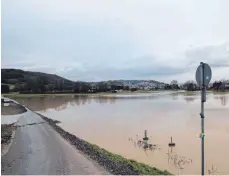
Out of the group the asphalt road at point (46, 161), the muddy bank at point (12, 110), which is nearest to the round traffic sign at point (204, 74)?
the asphalt road at point (46, 161)

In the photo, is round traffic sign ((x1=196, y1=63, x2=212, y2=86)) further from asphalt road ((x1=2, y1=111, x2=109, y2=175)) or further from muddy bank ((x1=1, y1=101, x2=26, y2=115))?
muddy bank ((x1=1, y1=101, x2=26, y2=115))

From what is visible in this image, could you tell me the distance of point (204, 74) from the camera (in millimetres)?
5746

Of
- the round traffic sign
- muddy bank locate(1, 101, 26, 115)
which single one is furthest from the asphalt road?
muddy bank locate(1, 101, 26, 115)

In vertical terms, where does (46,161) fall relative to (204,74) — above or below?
below

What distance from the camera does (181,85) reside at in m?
167

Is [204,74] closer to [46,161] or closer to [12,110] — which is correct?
[46,161]

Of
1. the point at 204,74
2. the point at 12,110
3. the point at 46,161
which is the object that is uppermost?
the point at 204,74

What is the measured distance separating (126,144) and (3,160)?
719cm

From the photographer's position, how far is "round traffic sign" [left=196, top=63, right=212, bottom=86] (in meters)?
5.69

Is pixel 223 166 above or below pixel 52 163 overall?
below

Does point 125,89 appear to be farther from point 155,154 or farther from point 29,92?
point 155,154

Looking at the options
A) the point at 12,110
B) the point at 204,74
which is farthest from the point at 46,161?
the point at 12,110

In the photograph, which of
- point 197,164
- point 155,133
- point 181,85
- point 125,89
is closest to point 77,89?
point 125,89

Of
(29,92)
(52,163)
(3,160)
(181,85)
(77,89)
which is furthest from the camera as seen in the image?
(181,85)
